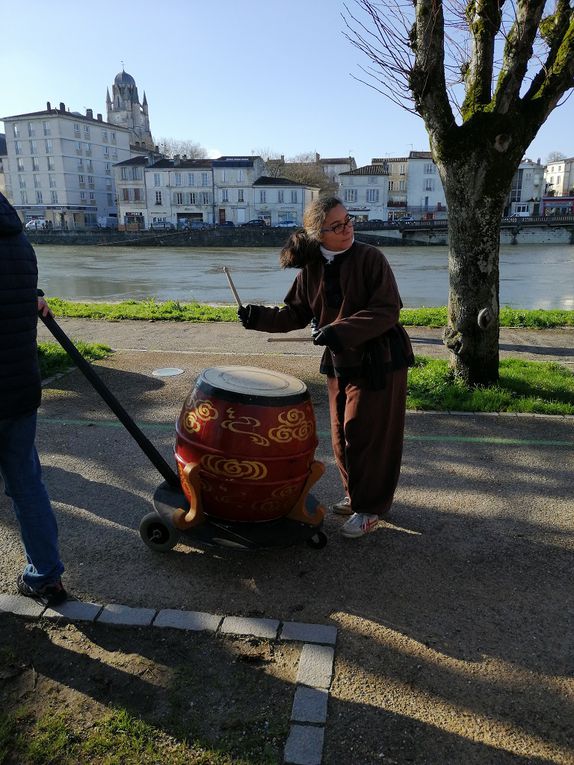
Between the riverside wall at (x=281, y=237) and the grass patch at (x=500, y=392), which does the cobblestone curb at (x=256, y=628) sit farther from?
the riverside wall at (x=281, y=237)

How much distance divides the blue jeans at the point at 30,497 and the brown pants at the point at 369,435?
5.46 ft

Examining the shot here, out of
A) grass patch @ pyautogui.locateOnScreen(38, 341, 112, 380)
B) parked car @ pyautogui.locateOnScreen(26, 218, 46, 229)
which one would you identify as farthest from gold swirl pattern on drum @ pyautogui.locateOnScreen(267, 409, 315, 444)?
parked car @ pyautogui.locateOnScreen(26, 218, 46, 229)

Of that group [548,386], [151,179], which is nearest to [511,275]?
[548,386]

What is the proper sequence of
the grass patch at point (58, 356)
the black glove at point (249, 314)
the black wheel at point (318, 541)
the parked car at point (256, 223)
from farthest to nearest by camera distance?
the parked car at point (256, 223) < the grass patch at point (58, 356) < the black glove at point (249, 314) < the black wheel at point (318, 541)

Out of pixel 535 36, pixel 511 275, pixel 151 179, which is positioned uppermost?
pixel 151 179

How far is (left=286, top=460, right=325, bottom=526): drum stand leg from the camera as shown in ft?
11.0

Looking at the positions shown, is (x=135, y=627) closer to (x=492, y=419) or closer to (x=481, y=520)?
(x=481, y=520)

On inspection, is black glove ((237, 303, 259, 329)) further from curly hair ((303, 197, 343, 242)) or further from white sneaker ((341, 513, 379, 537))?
white sneaker ((341, 513, 379, 537))

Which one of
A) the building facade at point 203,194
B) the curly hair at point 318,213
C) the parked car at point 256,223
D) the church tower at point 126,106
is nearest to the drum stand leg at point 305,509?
the curly hair at point 318,213

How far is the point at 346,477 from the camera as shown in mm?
3861

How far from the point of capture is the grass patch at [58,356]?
7.47 meters

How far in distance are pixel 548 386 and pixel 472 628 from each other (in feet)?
14.4

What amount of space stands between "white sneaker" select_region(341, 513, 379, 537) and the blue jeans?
1.59 meters

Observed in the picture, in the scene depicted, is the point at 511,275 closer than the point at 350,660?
No
